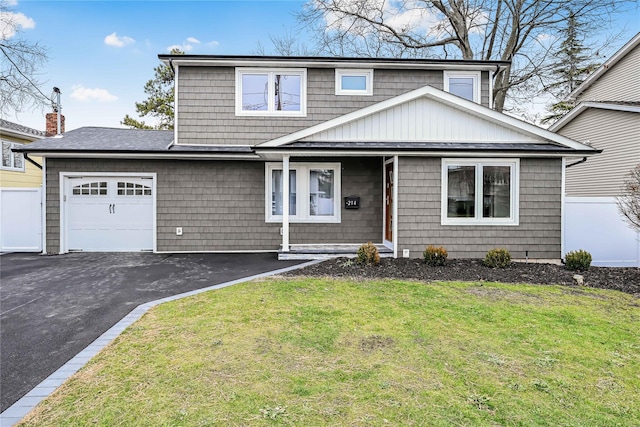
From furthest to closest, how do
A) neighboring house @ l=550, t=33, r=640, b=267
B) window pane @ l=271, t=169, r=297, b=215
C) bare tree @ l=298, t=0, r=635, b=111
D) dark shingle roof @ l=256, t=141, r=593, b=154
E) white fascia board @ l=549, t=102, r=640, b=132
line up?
bare tree @ l=298, t=0, r=635, b=111 → white fascia board @ l=549, t=102, r=640, b=132 → window pane @ l=271, t=169, r=297, b=215 → neighboring house @ l=550, t=33, r=640, b=267 → dark shingle roof @ l=256, t=141, r=593, b=154

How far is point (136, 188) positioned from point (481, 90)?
36.0 feet

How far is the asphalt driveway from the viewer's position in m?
3.48

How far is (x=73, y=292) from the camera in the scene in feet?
19.1

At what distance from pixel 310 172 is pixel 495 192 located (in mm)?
5022

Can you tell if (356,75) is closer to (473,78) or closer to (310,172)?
(310,172)

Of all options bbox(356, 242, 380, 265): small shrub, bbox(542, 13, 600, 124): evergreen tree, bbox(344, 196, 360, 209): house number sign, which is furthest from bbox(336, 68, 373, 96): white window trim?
bbox(542, 13, 600, 124): evergreen tree

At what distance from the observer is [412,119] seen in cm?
863

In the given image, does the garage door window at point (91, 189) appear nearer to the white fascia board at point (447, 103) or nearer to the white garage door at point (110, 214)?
the white garage door at point (110, 214)

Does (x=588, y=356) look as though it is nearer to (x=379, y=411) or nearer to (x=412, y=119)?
(x=379, y=411)

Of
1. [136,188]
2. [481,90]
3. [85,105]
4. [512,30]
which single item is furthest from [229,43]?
[512,30]

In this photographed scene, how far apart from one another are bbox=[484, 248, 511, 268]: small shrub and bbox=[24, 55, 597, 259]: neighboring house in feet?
2.08

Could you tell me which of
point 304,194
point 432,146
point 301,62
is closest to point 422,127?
point 432,146

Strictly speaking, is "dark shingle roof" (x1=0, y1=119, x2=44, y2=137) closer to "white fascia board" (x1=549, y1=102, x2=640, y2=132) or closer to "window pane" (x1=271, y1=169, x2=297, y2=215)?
"window pane" (x1=271, y1=169, x2=297, y2=215)

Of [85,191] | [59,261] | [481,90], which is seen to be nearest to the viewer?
[59,261]
